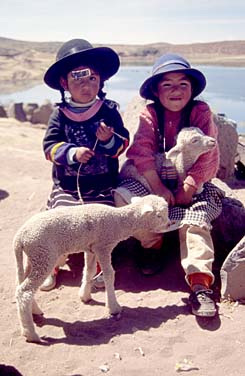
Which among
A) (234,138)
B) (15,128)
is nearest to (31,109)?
(15,128)

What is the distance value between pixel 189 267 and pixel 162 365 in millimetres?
997

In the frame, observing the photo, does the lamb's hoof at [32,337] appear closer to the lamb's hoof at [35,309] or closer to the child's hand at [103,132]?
the lamb's hoof at [35,309]

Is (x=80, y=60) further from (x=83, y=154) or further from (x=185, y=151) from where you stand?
(x=185, y=151)

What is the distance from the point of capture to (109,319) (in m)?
4.32

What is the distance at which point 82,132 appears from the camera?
510 cm

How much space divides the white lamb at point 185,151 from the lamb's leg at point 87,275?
3.09 ft

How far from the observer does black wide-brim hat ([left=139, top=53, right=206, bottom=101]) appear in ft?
16.3

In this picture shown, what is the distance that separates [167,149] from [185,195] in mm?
586

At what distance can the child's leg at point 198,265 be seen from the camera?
4.28 metres

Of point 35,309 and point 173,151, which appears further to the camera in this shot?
point 173,151

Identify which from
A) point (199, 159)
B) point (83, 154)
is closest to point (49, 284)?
point (83, 154)

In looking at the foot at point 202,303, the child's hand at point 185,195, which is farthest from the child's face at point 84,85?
the foot at point 202,303

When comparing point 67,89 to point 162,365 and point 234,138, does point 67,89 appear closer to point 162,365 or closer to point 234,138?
point 162,365

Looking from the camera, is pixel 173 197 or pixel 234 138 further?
pixel 234 138
